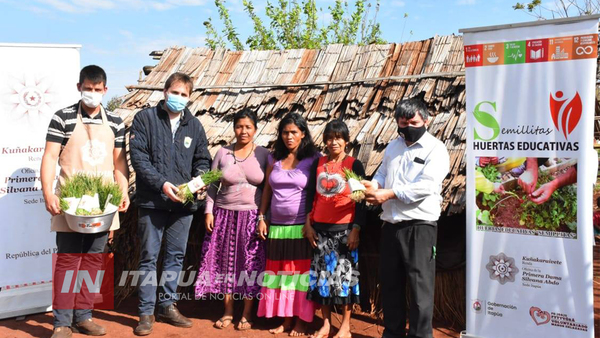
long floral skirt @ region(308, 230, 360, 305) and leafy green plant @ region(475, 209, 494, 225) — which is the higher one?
leafy green plant @ region(475, 209, 494, 225)

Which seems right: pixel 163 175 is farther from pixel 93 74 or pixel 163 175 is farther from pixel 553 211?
pixel 553 211

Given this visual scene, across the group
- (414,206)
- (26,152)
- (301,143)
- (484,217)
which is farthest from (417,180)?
(26,152)

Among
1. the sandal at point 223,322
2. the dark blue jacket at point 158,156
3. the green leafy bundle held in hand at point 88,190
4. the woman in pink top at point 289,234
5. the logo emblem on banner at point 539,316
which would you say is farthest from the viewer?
the sandal at point 223,322

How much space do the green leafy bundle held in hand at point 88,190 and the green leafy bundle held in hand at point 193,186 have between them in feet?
1.52

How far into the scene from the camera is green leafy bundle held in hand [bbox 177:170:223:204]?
415cm

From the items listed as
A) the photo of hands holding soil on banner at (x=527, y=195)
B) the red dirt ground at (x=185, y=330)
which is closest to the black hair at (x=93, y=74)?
the red dirt ground at (x=185, y=330)

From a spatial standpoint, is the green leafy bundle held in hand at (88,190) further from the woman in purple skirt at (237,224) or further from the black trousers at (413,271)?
the black trousers at (413,271)

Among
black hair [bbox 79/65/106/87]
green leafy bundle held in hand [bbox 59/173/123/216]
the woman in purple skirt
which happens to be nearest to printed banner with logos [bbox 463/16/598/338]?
the woman in purple skirt

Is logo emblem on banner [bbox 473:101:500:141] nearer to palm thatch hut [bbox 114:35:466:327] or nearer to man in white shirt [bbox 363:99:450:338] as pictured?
man in white shirt [bbox 363:99:450:338]

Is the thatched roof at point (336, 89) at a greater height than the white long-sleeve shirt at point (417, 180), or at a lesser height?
greater

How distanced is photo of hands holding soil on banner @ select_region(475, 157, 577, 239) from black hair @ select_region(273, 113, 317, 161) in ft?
4.15

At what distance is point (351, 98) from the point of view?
5.32 m

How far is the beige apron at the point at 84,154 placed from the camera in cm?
420

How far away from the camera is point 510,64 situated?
150 inches
